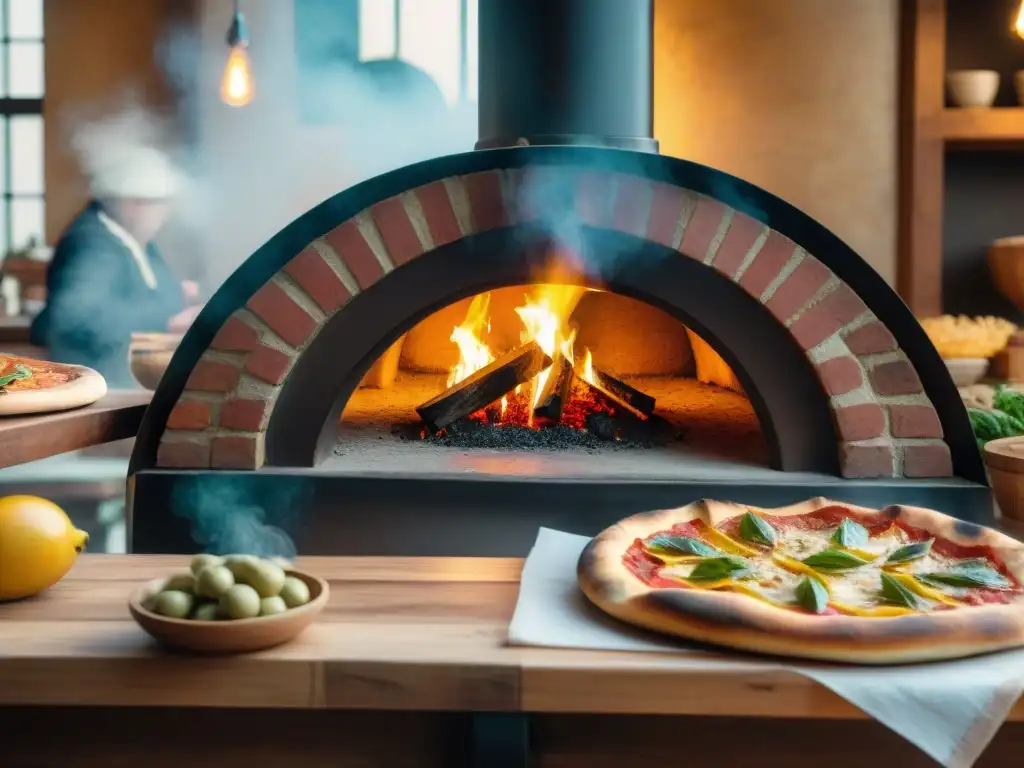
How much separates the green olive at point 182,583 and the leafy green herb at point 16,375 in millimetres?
898

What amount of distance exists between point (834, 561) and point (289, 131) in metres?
3.53

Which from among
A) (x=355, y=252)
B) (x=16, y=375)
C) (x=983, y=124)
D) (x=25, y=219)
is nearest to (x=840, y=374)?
(x=355, y=252)

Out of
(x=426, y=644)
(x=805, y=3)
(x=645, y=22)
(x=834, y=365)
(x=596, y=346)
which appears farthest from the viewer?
(x=805, y=3)

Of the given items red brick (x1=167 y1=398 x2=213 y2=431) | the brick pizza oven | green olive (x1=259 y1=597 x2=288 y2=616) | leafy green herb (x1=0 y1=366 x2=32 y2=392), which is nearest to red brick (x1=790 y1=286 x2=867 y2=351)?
the brick pizza oven

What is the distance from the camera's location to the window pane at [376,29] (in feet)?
14.8

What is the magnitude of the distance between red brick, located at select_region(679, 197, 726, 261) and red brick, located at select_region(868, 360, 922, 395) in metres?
0.39

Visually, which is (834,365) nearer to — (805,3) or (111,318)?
(805,3)

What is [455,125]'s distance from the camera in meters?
4.48

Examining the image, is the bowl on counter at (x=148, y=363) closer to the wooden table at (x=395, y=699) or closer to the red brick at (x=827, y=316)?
the wooden table at (x=395, y=699)

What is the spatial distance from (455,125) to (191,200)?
4.45 ft

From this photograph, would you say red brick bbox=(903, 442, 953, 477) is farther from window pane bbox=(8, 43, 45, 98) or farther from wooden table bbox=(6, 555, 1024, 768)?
window pane bbox=(8, 43, 45, 98)

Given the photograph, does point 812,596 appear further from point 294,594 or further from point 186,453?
point 186,453

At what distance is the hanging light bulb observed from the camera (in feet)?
12.9

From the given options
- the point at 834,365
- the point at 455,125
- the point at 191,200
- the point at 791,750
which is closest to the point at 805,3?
the point at 455,125
